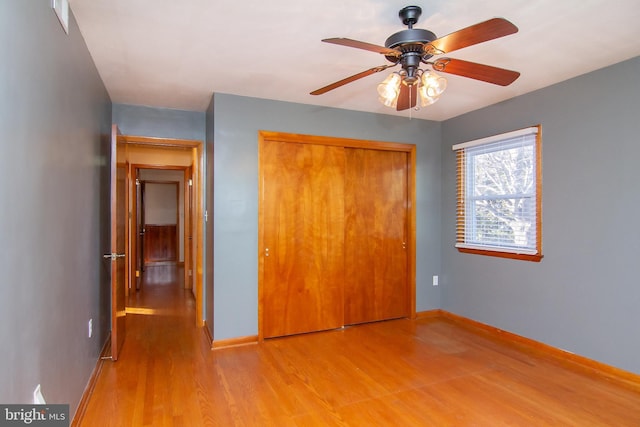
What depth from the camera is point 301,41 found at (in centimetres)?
232

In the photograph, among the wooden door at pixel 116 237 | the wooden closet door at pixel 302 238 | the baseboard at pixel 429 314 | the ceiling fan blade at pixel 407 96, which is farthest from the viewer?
the baseboard at pixel 429 314

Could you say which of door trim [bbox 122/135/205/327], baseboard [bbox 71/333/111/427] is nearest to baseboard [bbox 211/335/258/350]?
door trim [bbox 122/135/205/327]

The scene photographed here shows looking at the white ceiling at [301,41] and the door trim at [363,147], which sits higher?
the white ceiling at [301,41]

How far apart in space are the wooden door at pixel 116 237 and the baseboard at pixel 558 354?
11.5 feet

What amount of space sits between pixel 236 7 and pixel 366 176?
96.0 inches

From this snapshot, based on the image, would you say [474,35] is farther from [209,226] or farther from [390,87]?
[209,226]

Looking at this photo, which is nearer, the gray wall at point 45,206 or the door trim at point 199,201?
the gray wall at point 45,206

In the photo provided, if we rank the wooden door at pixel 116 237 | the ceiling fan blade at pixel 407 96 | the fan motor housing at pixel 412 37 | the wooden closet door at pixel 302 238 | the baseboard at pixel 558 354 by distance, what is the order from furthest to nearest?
the wooden closet door at pixel 302 238 → the wooden door at pixel 116 237 → the baseboard at pixel 558 354 → the ceiling fan blade at pixel 407 96 → the fan motor housing at pixel 412 37

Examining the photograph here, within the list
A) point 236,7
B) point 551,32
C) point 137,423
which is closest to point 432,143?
point 551,32

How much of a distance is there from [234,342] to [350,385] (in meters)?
1.30

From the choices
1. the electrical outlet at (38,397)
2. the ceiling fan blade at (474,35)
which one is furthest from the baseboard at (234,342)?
the ceiling fan blade at (474,35)

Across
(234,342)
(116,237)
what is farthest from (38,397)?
(234,342)

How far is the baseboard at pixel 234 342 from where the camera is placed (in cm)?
330

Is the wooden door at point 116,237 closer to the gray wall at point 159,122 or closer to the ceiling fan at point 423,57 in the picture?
the gray wall at point 159,122
